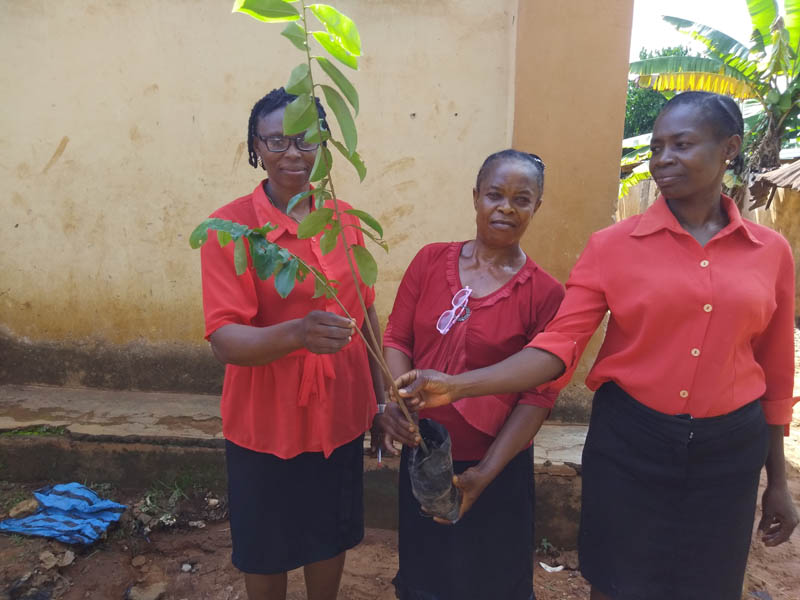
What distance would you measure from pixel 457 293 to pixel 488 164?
40cm

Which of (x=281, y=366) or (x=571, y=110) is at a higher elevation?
(x=571, y=110)

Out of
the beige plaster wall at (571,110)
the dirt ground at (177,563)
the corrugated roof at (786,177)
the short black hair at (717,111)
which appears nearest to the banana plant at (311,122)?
the short black hair at (717,111)

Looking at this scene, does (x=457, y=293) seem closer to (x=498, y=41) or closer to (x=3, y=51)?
(x=498, y=41)

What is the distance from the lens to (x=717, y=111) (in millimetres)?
1528

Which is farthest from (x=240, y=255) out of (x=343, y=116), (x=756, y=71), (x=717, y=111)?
(x=756, y=71)

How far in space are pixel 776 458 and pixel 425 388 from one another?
1105mm

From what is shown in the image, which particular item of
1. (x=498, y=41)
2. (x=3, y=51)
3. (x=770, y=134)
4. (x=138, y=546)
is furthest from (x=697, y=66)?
(x=138, y=546)

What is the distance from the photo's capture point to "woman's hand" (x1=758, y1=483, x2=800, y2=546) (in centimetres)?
178

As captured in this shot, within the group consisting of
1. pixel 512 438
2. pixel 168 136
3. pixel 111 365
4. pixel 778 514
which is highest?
pixel 168 136

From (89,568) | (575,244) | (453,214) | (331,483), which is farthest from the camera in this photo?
(453,214)

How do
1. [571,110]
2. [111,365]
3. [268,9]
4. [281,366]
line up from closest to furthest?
[268,9]
[281,366]
[571,110]
[111,365]

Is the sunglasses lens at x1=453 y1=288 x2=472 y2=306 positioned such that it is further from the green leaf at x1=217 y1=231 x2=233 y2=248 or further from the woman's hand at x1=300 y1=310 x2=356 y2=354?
the green leaf at x1=217 y1=231 x2=233 y2=248

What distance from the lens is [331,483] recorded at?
2020mm

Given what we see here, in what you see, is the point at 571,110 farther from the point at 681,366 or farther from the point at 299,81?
the point at 299,81
